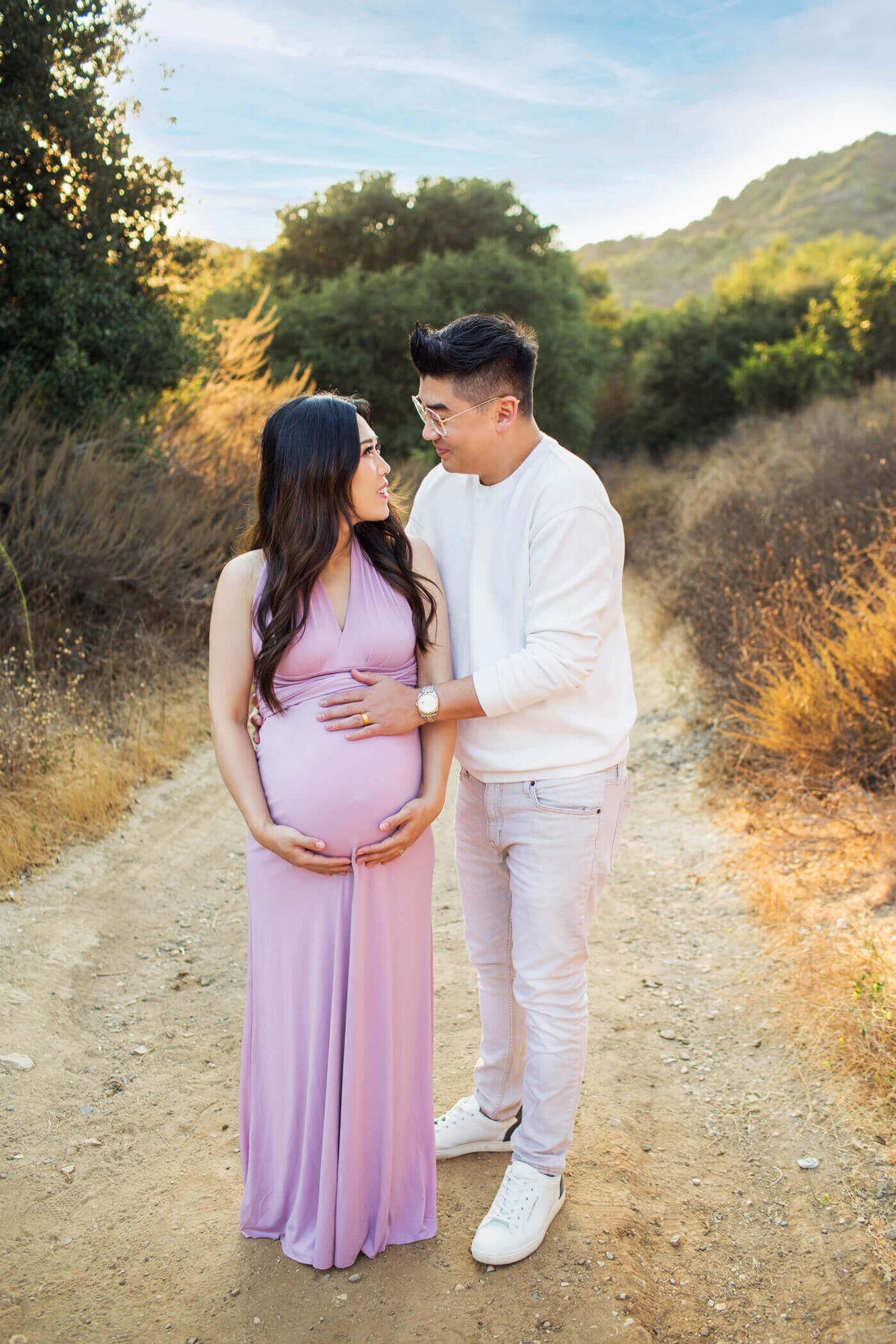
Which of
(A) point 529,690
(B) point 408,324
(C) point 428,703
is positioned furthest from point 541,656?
(B) point 408,324

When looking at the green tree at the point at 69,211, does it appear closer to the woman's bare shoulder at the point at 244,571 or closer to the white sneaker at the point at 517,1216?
the woman's bare shoulder at the point at 244,571

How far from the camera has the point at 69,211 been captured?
815 centimetres

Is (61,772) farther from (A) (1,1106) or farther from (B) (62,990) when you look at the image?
(A) (1,1106)

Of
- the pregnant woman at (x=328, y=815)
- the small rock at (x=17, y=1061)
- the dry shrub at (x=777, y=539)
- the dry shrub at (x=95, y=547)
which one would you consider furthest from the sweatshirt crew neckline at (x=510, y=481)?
the dry shrub at (x=95, y=547)

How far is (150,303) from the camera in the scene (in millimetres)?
9047

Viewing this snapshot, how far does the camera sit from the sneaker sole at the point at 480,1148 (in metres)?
2.86

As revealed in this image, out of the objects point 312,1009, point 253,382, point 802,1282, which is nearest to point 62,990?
point 312,1009

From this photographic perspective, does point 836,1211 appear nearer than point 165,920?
Yes

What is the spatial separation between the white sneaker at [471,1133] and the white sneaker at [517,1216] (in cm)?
33

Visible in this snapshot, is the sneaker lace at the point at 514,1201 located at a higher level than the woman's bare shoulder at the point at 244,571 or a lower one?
lower

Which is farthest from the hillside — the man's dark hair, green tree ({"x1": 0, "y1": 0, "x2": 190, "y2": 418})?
the man's dark hair

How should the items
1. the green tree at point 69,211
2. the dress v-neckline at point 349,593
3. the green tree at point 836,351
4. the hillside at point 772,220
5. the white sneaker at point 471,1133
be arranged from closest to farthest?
1. the dress v-neckline at point 349,593
2. the white sneaker at point 471,1133
3. the green tree at point 69,211
4. the green tree at point 836,351
5. the hillside at point 772,220

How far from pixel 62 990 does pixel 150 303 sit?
716 centimetres

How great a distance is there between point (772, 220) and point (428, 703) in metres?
79.9
